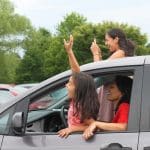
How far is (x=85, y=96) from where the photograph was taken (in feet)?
15.6

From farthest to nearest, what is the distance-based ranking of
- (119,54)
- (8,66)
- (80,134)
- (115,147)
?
(8,66) → (119,54) → (80,134) → (115,147)

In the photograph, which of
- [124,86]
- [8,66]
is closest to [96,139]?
[124,86]

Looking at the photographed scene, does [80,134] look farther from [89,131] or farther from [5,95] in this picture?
[5,95]

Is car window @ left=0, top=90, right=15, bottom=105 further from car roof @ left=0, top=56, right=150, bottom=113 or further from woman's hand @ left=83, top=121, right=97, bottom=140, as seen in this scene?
woman's hand @ left=83, top=121, right=97, bottom=140

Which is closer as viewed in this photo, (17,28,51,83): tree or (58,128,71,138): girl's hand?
(58,128,71,138): girl's hand

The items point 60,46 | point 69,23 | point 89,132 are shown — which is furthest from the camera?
point 69,23

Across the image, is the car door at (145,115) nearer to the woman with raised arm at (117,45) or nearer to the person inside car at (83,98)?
the person inside car at (83,98)

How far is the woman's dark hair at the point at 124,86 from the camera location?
4.83m

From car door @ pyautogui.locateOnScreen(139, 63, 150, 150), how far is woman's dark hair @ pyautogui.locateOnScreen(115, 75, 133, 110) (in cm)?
23

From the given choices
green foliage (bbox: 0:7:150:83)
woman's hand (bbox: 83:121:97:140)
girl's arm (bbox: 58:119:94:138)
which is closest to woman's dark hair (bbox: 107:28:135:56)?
girl's arm (bbox: 58:119:94:138)

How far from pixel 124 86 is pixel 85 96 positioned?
0.34m

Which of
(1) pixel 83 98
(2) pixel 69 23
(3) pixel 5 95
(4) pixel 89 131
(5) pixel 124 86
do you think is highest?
(2) pixel 69 23

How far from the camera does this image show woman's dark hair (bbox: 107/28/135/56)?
237 inches

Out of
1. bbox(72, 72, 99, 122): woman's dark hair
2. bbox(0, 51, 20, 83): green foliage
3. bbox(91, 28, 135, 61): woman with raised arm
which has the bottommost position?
bbox(72, 72, 99, 122): woman's dark hair
